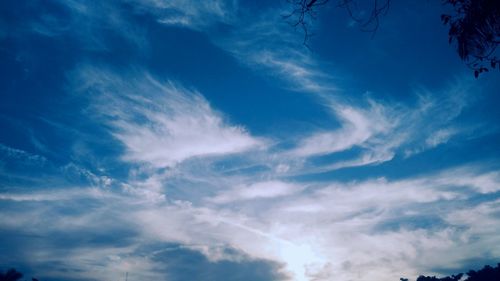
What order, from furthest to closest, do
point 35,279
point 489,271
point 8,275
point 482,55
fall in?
point 35,279, point 8,275, point 489,271, point 482,55

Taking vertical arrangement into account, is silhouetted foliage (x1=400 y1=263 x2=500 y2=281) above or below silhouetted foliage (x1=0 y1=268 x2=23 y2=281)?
below

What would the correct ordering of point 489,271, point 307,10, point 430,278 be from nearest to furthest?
point 307,10 < point 489,271 < point 430,278

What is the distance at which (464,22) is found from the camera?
16.7 ft

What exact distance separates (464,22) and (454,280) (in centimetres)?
6137

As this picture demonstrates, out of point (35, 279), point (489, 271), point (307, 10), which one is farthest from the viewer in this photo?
point (35, 279)

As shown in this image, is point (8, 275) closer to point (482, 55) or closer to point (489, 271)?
point (482, 55)

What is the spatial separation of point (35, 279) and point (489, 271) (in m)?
84.2

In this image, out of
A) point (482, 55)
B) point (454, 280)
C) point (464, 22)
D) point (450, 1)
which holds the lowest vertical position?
point (454, 280)

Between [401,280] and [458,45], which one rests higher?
[458,45]

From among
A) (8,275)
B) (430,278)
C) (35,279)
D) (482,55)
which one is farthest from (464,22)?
(35,279)

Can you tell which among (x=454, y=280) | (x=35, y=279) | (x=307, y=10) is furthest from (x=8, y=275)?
Result: (x=454, y=280)

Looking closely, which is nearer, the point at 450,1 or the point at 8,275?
the point at 450,1

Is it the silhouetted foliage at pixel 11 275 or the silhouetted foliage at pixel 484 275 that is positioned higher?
the silhouetted foliage at pixel 11 275

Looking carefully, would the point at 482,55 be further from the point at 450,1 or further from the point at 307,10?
the point at 307,10
